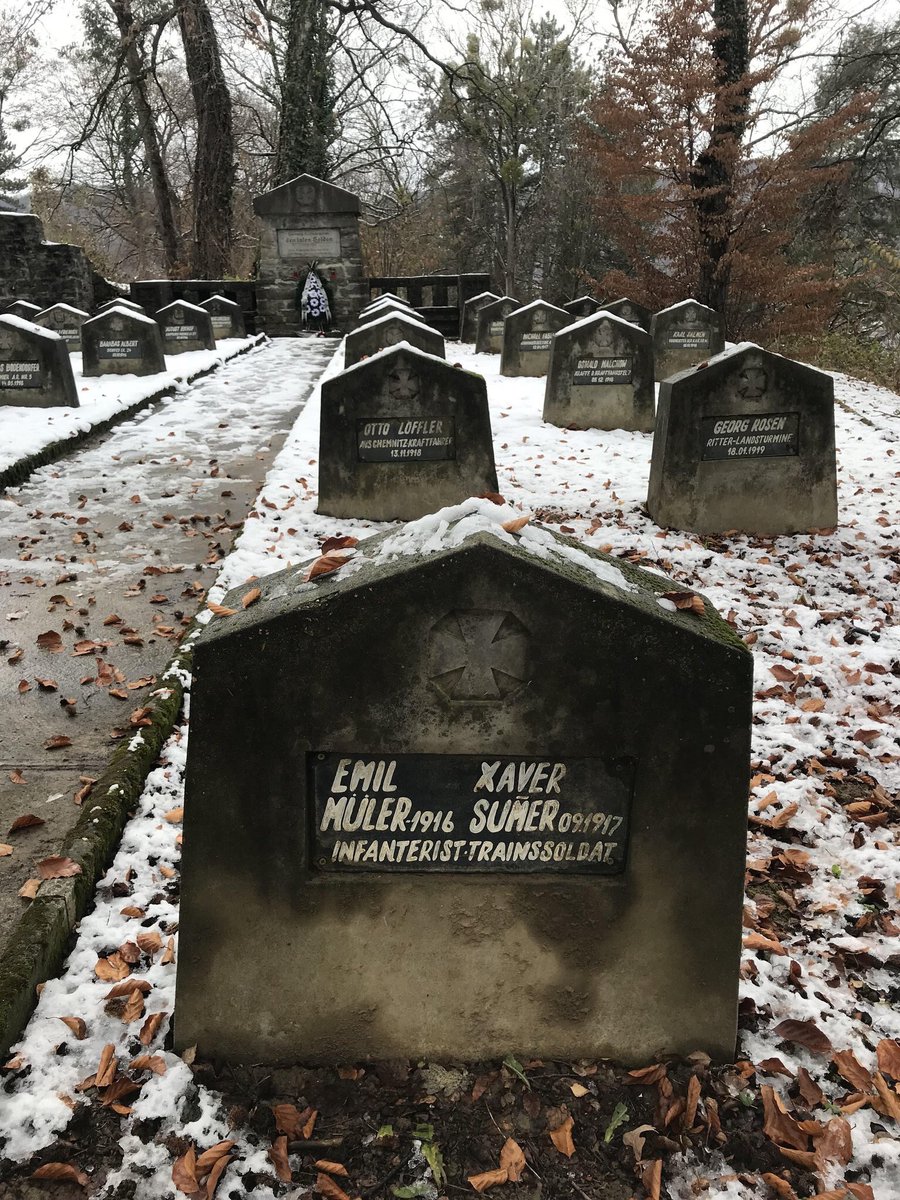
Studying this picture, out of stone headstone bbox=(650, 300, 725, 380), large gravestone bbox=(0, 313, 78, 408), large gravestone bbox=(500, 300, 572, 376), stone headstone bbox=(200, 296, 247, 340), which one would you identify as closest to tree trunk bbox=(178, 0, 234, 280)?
stone headstone bbox=(200, 296, 247, 340)

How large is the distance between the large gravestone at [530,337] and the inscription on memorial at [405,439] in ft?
27.2

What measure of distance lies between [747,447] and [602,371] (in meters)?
4.39

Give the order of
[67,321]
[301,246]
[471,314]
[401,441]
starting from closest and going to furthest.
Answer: [401,441], [67,321], [471,314], [301,246]

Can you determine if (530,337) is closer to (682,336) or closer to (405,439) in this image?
(682,336)

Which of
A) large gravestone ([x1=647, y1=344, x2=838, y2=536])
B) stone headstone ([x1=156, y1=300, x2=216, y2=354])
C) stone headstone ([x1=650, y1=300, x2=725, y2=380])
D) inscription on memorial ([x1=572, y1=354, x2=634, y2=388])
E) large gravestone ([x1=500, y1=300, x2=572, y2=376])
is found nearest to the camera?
large gravestone ([x1=647, y1=344, x2=838, y2=536])

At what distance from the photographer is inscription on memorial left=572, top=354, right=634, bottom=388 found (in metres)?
10.4

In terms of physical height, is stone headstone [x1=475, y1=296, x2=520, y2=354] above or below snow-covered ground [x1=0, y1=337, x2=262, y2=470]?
above

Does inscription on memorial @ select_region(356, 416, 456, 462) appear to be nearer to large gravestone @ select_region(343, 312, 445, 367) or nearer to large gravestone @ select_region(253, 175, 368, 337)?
large gravestone @ select_region(343, 312, 445, 367)

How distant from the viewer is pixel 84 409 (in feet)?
33.6

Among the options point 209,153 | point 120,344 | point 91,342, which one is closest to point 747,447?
point 120,344

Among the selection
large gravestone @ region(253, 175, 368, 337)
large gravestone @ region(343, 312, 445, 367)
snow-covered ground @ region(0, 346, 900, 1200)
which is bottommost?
snow-covered ground @ region(0, 346, 900, 1200)

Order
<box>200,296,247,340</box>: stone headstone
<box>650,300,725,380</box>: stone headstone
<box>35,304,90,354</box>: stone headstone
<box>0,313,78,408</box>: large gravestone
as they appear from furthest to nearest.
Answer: <box>200,296,247,340</box>: stone headstone
<box>35,304,90,354</box>: stone headstone
<box>650,300,725,380</box>: stone headstone
<box>0,313,78,408</box>: large gravestone

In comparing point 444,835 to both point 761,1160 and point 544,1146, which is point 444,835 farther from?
point 761,1160

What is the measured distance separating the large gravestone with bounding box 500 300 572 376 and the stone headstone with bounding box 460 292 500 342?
22.4 ft
